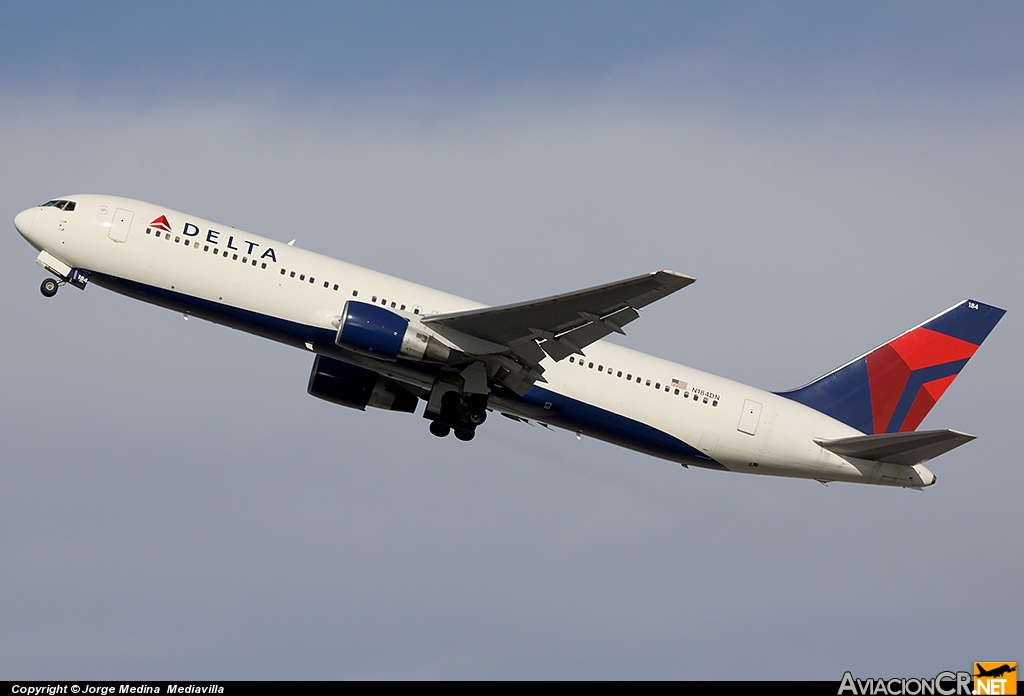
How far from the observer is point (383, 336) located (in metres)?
32.7

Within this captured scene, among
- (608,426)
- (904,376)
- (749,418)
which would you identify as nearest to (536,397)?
(608,426)

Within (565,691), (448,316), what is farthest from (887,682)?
(448,316)

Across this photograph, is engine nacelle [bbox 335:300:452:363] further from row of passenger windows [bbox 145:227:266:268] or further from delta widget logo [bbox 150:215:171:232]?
delta widget logo [bbox 150:215:171:232]

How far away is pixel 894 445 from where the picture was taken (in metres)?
35.8

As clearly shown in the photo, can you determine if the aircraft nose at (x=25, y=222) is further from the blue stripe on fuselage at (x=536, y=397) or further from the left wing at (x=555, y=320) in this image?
the left wing at (x=555, y=320)

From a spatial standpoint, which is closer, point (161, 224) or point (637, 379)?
point (161, 224)

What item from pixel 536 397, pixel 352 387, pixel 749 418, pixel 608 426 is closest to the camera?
pixel 536 397

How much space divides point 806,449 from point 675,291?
10.0 meters

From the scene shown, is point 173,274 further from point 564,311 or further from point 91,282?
point 564,311

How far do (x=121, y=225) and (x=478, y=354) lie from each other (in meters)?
11.3

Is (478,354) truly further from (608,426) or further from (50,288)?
(50,288)

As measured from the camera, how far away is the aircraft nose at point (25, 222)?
34.4 meters

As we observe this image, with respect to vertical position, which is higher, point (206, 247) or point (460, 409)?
point (206, 247)

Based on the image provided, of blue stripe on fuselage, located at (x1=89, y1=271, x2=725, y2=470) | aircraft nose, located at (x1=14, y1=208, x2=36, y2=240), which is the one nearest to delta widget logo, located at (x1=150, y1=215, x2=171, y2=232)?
blue stripe on fuselage, located at (x1=89, y1=271, x2=725, y2=470)
